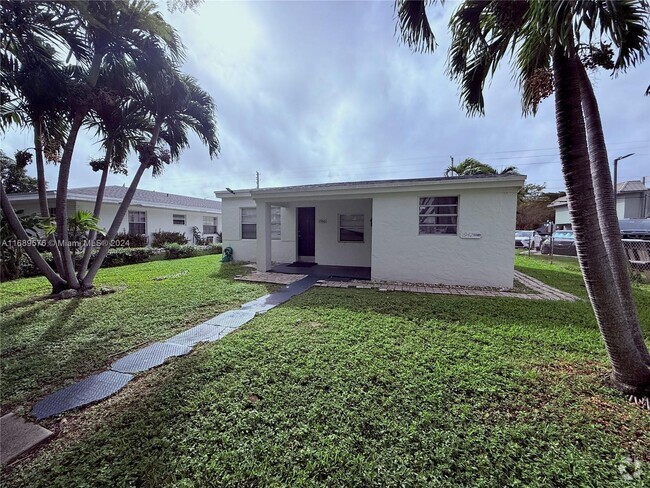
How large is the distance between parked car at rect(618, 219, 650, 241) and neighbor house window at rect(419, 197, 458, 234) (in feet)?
55.5

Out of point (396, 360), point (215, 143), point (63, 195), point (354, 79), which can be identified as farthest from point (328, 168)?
point (396, 360)

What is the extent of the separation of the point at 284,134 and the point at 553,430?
62.8ft

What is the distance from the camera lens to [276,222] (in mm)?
12141

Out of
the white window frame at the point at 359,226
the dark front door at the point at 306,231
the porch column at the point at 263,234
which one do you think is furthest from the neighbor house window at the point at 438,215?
the porch column at the point at 263,234

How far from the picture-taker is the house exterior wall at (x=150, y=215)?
574 inches

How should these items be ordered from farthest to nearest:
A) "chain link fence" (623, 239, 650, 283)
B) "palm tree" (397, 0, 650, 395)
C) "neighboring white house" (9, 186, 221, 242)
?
"neighboring white house" (9, 186, 221, 242) < "chain link fence" (623, 239, 650, 283) < "palm tree" (397, 0, 650, 395)

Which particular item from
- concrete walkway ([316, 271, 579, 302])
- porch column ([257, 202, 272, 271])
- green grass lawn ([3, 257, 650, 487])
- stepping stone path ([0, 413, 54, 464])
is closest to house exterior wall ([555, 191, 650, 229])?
concrete walkway ([316, 271, 579, 302])

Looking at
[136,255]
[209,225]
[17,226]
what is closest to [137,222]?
[136,255]

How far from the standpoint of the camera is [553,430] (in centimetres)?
230

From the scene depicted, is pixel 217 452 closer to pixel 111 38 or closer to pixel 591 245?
pixel 591 245

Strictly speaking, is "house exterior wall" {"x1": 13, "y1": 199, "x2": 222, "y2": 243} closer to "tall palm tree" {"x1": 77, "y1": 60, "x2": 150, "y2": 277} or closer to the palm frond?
"tall palm tree" {"x1": 77, "y1": 60, "x2": 150, "y2": 277}

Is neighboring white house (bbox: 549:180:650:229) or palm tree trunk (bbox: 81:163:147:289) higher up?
neighboring white house (bbox: 549:180:650:229)

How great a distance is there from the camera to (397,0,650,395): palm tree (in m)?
2.38

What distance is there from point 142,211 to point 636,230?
3140 cm
